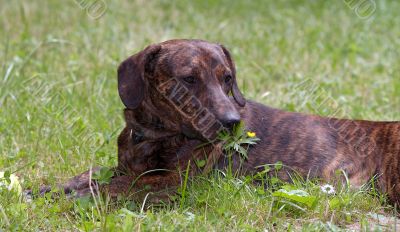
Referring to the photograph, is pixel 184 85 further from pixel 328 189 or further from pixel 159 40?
pixel 159 40

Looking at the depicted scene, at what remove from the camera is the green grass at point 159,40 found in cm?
440

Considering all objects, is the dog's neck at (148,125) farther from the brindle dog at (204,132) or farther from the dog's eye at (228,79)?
the dog's eye at (228,79)

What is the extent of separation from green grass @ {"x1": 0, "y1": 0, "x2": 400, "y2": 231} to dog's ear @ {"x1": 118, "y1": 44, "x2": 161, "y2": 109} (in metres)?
0.64

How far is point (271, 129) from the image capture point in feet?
17.0

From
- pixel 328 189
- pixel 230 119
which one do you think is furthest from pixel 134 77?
pixel 328 189

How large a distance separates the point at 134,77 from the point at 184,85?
341 mm

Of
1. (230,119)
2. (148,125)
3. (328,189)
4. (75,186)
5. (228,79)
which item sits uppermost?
(228,79)

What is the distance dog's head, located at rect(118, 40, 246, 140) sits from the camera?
4.65 meters

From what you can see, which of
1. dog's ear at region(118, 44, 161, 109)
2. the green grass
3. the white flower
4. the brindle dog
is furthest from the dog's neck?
the white flower

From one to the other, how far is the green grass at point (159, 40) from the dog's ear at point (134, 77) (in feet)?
2.09

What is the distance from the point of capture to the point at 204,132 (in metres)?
4.68

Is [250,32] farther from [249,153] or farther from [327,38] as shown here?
[249,153]

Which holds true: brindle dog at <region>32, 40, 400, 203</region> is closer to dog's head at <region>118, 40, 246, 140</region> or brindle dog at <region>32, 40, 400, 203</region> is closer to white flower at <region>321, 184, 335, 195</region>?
dog's head at <region>118, 40, 246, 140</region>

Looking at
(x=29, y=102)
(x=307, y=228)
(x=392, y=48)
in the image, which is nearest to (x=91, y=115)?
(x=29, y=102)
